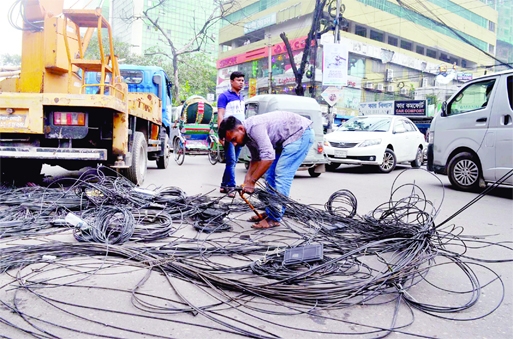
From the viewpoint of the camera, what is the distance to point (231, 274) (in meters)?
2.75

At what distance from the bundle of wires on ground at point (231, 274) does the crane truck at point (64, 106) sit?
1537 mm

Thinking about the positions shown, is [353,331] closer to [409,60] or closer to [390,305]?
[390,305]

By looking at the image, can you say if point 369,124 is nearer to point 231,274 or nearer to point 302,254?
point 302,254

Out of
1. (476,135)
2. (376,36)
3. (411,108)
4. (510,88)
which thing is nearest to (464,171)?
(476,135)

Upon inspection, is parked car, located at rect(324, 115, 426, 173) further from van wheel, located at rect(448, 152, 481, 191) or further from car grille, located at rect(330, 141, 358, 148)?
van wheel, located at rect(448, 152, 481, 191)

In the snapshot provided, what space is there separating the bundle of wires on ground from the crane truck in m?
1.54

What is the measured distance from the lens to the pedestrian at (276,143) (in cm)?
378

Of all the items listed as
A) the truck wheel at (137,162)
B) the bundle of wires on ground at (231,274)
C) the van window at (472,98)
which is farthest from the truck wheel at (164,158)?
the van window at (472,98)

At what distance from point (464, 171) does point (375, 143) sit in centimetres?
343

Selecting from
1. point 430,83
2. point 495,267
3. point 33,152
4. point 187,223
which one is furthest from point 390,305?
point 430,83

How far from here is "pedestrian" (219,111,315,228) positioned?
12.4 feet

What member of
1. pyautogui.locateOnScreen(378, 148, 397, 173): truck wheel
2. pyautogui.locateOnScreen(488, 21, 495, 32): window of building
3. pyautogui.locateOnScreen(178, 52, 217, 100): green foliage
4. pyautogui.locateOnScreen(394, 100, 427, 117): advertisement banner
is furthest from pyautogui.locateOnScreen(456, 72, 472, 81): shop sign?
pyautogui.locateOnScreen(378, 148, 397, 173): truck wheel

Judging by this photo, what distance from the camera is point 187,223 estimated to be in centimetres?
423

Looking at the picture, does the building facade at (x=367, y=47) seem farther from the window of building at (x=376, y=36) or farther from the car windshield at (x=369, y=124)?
the car windshield at (x=369, y=124)
